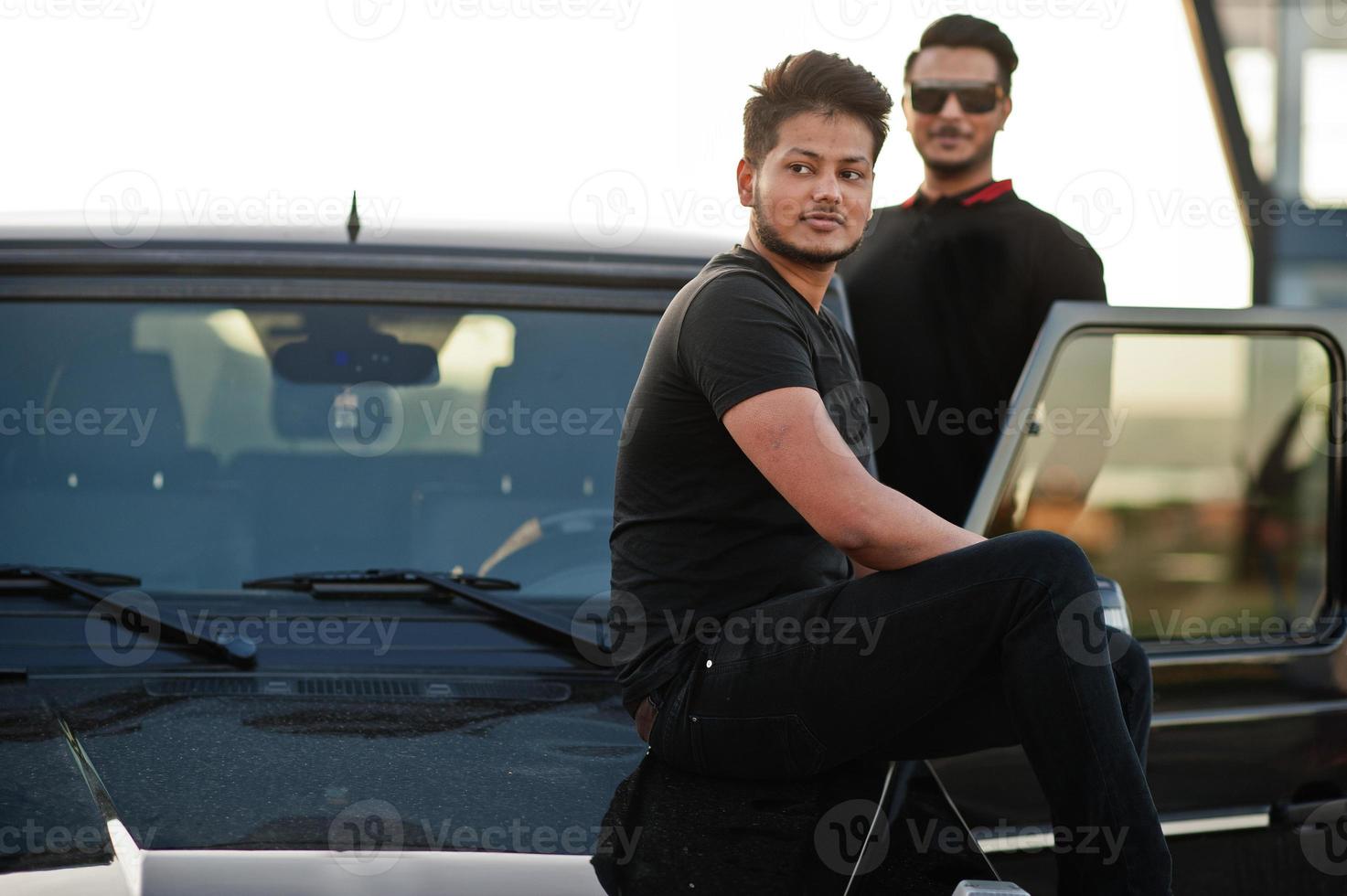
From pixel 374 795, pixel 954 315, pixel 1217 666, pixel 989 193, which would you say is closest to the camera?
pixel 374 795

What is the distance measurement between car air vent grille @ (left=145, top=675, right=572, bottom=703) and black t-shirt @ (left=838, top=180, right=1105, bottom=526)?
1.18 m

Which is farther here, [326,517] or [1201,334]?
[1201,334]

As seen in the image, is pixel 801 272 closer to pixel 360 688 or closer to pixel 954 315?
pixel 360 688

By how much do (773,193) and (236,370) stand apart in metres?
1.00

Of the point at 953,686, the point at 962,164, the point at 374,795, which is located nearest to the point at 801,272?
the point at 953,686

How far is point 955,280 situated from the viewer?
12.1ft

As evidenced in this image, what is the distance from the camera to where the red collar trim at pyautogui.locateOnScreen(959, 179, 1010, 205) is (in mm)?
3771

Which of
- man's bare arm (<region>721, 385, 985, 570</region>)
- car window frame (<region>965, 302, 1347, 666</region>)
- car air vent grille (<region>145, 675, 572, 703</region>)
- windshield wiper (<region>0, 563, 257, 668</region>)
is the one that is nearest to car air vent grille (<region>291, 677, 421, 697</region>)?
car air vent grille (<region>145, 675, 572, 703</region>)

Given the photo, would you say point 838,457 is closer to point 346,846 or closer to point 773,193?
point 773,193

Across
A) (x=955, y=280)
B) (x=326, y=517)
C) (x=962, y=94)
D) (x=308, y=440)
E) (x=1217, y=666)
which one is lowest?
→ (x=1217, y=666)

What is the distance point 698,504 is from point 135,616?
952 mm

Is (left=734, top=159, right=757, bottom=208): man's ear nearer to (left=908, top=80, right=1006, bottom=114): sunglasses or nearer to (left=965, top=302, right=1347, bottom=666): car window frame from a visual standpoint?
(left=965, top=302, right=1347, bottom=666): car window frame

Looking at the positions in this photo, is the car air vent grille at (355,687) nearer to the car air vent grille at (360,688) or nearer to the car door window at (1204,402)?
the car air vent grille at (360,688)

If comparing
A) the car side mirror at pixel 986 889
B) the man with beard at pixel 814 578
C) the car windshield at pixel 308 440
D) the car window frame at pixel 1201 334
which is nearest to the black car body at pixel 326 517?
the car windshield at pixel 308 440
